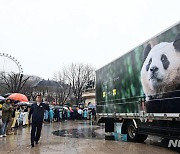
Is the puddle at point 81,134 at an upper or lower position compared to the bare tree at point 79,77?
lower

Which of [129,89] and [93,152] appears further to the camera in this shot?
[129,89]

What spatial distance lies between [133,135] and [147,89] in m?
2.69

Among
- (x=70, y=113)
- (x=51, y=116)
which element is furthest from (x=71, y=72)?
(x=51, y=116)

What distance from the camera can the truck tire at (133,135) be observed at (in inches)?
425

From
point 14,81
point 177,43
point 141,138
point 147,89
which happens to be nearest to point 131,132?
point 141,138

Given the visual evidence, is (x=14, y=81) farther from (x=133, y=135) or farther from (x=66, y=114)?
(x=133, y=135)

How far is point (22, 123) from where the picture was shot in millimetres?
19734

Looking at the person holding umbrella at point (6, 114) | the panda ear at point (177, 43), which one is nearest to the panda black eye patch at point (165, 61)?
the panda ear at point (177, 43)

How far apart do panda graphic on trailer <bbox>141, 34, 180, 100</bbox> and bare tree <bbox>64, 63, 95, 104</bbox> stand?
1983 inches

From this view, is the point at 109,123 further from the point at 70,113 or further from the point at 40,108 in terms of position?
the point at 70,113

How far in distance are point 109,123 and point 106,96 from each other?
4.65ft

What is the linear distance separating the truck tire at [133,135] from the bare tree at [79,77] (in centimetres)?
4822

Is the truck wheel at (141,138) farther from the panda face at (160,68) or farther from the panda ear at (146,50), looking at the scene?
the panda ear at (146,50)

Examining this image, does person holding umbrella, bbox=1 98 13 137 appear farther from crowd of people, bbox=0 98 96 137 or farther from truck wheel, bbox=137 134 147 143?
truck wheel, bbox=137 134 147 143
